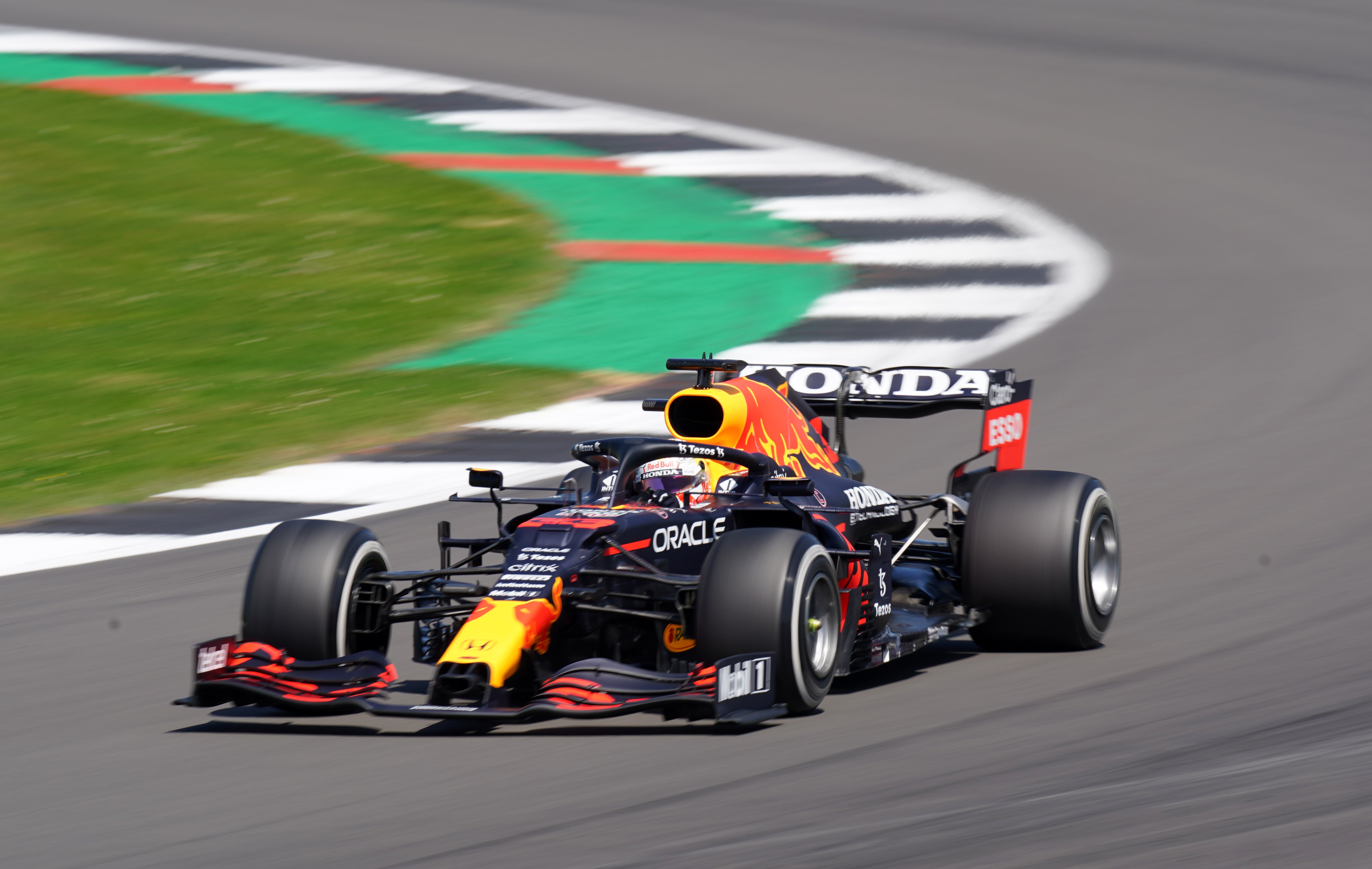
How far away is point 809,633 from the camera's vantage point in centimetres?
745

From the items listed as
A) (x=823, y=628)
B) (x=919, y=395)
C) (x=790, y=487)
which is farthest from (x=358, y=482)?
(x=823, y=628)

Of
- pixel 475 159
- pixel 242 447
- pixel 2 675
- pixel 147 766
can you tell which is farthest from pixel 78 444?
pixel 475 159

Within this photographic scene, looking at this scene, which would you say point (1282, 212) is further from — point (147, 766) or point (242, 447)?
point (147, 766)

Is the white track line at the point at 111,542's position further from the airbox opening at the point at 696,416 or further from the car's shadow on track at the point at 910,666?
the car's shadow on track at the point at 910,666

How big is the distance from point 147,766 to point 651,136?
17.0 metres

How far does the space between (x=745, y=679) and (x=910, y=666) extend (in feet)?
5.41

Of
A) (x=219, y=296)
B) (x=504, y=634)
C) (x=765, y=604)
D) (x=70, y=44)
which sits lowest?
(x=504, y=634)

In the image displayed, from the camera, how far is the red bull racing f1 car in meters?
7.09

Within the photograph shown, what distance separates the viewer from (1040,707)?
7.43 metres

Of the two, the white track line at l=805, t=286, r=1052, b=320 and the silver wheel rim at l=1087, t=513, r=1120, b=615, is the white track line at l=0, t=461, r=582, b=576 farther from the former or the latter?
the white track line at l=805, t=286, r=1052, b=320

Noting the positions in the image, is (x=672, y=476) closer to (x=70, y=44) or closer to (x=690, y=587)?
(x=690, y=587)

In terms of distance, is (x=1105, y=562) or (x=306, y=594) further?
(x=1105, y=562)

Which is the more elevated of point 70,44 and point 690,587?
point 70,44

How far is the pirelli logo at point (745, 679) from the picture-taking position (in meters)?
6.88
